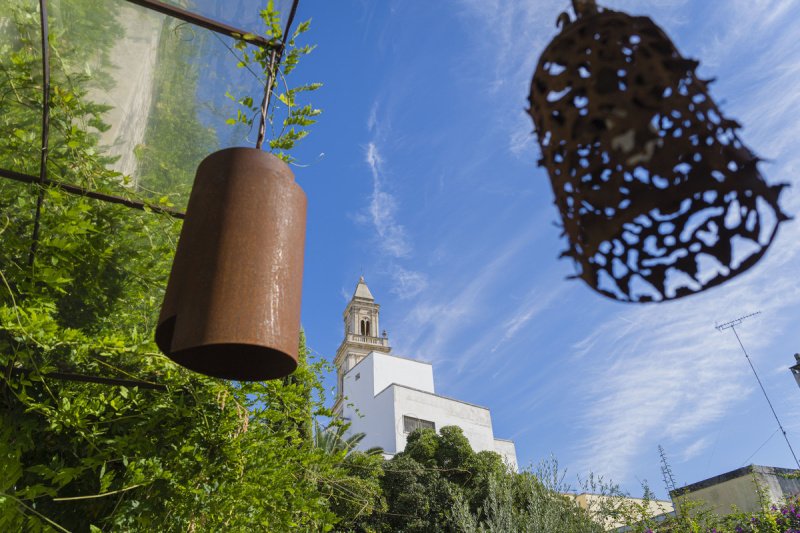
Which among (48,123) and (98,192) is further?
(98,192)

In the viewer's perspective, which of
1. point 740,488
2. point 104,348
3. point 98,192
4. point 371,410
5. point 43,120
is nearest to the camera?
point 43,120

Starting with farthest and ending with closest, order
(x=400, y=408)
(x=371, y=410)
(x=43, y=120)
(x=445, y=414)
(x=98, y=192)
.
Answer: (x=371, y=410), (x=445, y=414), (x=400, y=408), (x=98, y=192), (x=43, y=120)

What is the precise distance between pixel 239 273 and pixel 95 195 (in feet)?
5.63

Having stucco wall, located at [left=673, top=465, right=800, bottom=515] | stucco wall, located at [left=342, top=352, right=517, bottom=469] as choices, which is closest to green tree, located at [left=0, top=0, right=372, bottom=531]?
stucco wall, located at [left=673, top=465, right=800, bottom=515]

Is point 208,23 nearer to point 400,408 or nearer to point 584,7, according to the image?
point 584,7

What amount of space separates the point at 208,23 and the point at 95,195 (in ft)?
3.04

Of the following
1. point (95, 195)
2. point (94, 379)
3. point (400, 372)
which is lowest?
point (94, 379)

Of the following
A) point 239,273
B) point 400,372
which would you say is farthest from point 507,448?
point 239,273

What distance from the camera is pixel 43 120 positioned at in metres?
2.33

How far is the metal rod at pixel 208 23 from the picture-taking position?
233 centimetres

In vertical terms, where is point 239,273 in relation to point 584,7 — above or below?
below

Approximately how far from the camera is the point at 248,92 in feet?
9.02

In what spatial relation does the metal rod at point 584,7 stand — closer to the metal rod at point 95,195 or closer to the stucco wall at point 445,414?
the metal rod at point 95,195

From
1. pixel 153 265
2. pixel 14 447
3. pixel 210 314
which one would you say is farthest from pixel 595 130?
pixel 14 447
